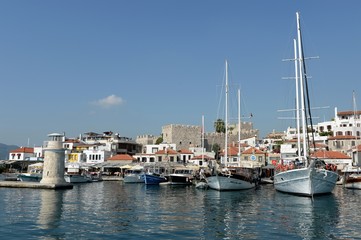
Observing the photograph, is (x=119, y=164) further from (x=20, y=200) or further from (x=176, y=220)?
(x=176, y=220)

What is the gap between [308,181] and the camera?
3216cm

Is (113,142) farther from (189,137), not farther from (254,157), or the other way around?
(254,157)

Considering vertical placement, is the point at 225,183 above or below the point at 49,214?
above

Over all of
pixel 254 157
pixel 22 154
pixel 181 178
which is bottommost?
pixel 181 178

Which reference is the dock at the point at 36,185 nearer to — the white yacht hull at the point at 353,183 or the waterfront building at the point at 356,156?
the white yacht hull at the point at 353,183

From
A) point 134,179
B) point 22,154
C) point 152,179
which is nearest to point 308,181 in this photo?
point 152,179

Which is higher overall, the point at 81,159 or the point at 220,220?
the point at 81,159

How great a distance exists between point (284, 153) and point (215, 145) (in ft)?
84.9

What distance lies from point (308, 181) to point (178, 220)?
53.7 ft

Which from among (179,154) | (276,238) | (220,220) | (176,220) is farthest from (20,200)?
(179,154)

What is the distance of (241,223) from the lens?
777 inches

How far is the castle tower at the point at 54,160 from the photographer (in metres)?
40.8

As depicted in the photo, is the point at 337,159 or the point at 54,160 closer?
the point at 54,160

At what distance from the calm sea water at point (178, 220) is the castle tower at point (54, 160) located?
454 inches
